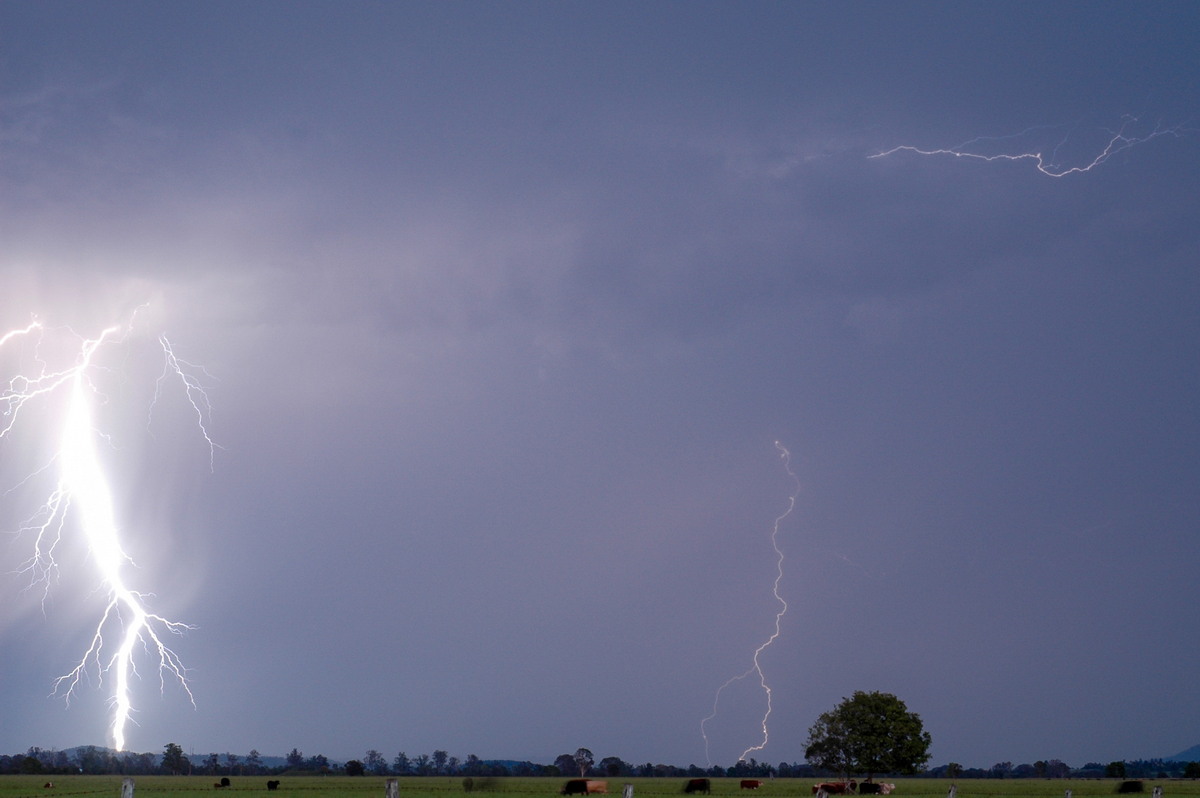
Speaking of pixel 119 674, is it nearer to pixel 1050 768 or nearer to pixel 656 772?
pixel 656 772

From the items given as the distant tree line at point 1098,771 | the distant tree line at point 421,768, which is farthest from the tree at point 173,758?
the distant tree line at point 1098,771

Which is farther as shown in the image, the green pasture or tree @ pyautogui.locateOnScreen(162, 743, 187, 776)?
tree @ pyautogui.locateOnScreen(162, 743, 187, 776)

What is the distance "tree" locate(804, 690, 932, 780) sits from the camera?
172 feet

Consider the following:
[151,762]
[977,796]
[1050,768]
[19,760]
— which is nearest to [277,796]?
[977,796]

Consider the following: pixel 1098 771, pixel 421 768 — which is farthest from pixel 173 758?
pixel 1098 771

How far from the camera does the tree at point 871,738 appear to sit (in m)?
52.5

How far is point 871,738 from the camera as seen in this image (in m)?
52.3

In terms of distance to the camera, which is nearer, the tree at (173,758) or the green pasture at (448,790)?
the green pasture at (448,790)

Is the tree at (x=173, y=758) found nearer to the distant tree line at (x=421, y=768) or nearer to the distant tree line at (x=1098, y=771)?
the distant tree line at (x=421, y=768)

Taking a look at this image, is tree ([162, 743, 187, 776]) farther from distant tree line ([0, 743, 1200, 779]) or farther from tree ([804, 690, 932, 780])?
tree ([804, 690, 932, 780])

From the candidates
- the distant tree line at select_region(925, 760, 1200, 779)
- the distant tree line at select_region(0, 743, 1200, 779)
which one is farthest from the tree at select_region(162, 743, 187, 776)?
the distant tree line at select_region(925, 760, 1200, 779)

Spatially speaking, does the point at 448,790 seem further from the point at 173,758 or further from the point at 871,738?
the point at 173,758

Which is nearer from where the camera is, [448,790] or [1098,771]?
[448,790]

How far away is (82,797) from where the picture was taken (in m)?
38.1
